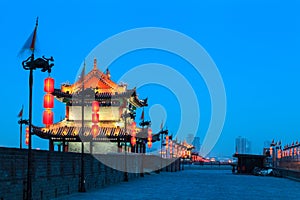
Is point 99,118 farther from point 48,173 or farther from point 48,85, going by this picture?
point 48,173

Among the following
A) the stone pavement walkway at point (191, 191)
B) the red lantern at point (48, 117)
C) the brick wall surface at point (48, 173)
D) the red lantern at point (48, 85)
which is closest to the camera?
the brick wall surface at point (48, 173)

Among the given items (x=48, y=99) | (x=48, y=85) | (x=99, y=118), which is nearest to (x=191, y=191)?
(x=48, y=99)

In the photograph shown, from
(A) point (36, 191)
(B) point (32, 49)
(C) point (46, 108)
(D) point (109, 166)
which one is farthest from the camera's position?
(D) point (109, 166)

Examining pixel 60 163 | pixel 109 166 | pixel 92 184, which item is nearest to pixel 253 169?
pixel 109 166

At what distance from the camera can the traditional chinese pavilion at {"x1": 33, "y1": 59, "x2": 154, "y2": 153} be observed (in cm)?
4681

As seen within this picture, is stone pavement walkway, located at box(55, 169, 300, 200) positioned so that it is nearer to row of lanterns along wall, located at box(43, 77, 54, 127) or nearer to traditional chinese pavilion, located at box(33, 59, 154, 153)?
row of lanterns along wall, located at box(43, 77, 54, 127)

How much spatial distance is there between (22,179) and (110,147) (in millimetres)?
29472

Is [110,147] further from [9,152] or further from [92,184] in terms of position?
[9,152]

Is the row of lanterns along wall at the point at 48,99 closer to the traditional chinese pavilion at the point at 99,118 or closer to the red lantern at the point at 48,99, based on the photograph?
the red lantern at the point at 48,99

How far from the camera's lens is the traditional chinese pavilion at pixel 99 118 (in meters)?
46.8

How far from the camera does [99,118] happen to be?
4903 centimetres

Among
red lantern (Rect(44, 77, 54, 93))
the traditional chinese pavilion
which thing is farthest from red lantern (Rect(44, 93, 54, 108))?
the traditional chinese pavilion

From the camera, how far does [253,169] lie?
210 ft

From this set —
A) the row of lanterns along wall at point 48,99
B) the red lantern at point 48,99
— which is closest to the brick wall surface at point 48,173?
the row of lanterns along wall at point 48,99
